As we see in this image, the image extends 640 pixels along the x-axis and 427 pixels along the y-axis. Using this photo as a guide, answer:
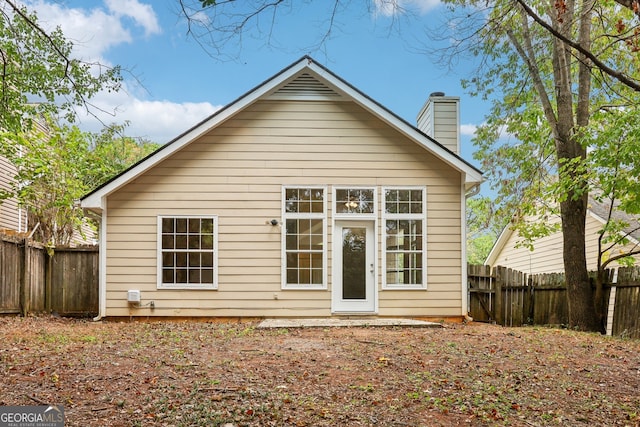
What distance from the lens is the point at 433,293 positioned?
34.3ft

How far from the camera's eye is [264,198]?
1048 centimetres

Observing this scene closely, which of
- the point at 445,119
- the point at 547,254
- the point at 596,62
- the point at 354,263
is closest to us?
the point at 596,62

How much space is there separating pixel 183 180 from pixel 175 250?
139cm

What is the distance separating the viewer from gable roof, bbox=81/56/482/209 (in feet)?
33.1

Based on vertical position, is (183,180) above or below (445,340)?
above

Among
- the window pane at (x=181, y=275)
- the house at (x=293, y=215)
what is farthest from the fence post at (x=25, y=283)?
the window pane at (x=181, y=275)

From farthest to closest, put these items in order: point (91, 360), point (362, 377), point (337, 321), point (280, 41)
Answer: point (337, 321) → point (91, 360) → point (362, 377) → point (280, 41)

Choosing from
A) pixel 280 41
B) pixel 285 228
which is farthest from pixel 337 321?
pixel 280 41

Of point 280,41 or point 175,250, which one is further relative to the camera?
point 175,250

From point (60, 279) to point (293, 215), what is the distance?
18.4 ft

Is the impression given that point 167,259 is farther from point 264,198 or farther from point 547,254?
point 547,254

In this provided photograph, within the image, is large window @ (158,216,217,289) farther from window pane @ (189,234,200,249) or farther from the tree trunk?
the tree trunk

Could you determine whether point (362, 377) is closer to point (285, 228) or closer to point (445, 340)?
point (445, 340)

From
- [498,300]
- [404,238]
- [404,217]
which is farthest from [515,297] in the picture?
[404,217]
